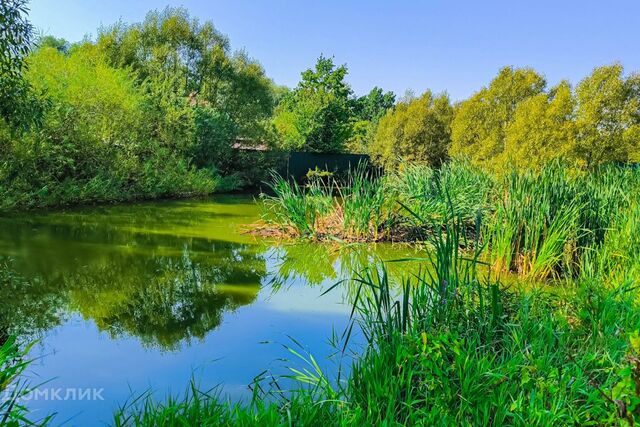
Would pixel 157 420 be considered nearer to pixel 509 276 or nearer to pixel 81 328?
pixel 81 328

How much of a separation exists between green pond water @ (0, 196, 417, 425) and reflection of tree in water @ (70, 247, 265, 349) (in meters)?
0.01

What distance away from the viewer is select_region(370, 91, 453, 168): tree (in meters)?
15.0

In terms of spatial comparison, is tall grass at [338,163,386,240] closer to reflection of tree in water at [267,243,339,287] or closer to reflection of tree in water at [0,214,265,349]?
reflection of tree in water at [267,243,339,287]

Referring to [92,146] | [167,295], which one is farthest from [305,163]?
[167,295]

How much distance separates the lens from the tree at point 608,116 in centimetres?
787

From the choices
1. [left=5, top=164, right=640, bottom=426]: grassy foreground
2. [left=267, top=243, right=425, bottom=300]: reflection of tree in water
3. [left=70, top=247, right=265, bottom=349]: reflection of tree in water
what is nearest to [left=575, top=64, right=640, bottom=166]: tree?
[left=267, top=243, right=425, bottom=300]: reflection of tree in water

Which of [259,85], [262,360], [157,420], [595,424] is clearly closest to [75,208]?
[262,360]

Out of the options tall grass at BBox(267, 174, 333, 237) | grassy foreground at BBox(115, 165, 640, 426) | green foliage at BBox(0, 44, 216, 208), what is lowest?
grassy foreground at BBox(115, 165, 640, 426)

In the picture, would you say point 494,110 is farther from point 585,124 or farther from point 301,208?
point 301,208

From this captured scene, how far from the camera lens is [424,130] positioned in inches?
591

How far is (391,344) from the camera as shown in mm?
2234

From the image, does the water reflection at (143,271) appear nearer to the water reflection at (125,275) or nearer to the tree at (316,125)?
the water reflection at (125,275)

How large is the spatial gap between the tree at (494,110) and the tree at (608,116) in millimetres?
1866

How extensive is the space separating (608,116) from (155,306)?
8139mm
